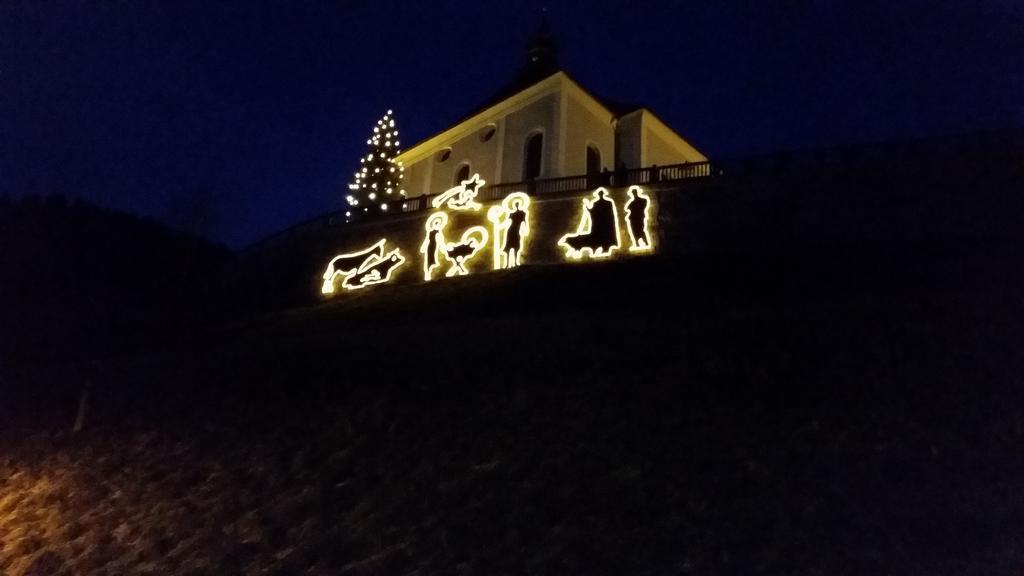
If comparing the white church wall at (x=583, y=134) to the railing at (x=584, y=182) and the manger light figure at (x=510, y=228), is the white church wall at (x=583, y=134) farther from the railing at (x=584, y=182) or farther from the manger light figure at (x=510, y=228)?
the manger light figure at (x=510, y=228)

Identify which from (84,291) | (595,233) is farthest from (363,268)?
(84,291)

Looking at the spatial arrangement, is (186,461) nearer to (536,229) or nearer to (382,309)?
(382,309)

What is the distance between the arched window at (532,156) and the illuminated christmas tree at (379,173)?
493 centimetres

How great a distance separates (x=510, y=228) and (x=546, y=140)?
754cm

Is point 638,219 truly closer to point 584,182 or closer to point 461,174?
point 584,182

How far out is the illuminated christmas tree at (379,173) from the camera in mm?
30500

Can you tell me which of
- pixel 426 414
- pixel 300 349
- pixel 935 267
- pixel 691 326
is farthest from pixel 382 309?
pixel 935 267

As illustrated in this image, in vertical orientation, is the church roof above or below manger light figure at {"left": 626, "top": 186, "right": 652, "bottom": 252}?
above

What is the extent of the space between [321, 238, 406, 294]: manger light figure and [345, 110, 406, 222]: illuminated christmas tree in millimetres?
6728

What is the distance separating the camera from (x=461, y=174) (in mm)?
31328

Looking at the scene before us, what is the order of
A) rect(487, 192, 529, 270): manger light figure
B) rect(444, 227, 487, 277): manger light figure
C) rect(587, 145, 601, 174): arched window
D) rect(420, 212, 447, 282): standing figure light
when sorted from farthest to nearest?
rect(587, 145, 601, 174): arched window → rect(420, 212, 447, 282): standing figure light → rect(444, 227, 487, 277): manger light figure → rect(487, 192, 529, 270): manger light figure

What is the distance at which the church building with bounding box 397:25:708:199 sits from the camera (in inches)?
1110

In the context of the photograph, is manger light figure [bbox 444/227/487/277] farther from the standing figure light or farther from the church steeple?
the church steeple

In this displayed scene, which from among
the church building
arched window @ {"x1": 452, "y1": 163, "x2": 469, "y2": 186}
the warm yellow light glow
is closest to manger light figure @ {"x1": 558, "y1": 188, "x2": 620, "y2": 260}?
the warm yellow light glow
